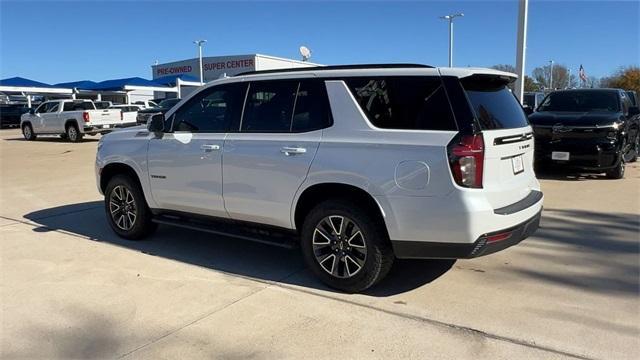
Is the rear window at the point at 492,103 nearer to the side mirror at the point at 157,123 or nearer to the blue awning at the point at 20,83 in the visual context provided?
the side mirror at the point at 157,123

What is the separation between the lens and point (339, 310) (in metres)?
4.28

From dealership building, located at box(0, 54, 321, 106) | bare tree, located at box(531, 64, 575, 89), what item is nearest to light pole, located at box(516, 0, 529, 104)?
dealership building, located at box(0, 54, 321, 106)

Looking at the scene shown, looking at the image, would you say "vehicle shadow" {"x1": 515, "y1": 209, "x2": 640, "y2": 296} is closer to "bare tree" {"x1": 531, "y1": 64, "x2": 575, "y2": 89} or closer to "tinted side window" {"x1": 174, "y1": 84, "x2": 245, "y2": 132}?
"tinted side window" {"x1": 174, "y1": 84, "x2": 245, "y2": 132}

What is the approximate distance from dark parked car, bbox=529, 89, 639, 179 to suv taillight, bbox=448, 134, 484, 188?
689 cm

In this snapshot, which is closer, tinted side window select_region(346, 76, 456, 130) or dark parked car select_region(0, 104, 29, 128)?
tinted side window select_region(346, 76, 456, 130)

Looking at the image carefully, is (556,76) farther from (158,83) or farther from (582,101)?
(582,101)

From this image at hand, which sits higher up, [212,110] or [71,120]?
[71,120]

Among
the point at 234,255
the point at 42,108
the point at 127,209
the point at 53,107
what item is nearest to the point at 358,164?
the point at 234,255

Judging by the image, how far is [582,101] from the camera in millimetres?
11180

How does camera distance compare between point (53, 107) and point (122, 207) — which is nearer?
point (122, 207)

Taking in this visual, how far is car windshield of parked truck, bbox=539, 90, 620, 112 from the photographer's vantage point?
10956mm

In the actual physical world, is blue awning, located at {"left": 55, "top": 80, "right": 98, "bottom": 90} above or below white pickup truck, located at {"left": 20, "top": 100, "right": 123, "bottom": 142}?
above

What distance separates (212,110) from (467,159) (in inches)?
106

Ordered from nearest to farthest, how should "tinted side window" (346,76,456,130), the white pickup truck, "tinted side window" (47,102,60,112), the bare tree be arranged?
1. "tinted side window" (346,76,456,130)
2. the white pickup truck
3. "tinted side window" (47,102,60,112)
4. the bare tree
